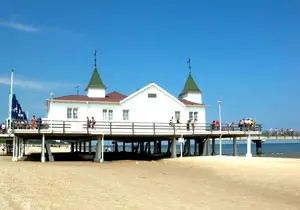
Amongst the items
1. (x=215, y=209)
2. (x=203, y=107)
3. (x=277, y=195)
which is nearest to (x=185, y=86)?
(x=203, y=107)

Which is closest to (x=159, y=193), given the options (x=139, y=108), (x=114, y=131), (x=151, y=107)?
(x=114, y=131)

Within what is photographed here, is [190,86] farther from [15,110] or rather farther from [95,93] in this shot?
[15,110]

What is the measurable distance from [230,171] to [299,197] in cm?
783

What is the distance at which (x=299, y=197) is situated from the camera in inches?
489

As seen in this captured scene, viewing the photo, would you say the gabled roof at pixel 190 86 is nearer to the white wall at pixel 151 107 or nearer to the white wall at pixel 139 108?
the white wall at pixel 139 108

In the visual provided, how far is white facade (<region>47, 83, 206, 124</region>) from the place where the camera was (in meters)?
31.7

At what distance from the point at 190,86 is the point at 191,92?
0.80 m

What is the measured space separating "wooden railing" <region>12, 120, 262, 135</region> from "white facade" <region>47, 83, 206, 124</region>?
79 cm

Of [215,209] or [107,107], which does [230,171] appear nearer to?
[215,209]

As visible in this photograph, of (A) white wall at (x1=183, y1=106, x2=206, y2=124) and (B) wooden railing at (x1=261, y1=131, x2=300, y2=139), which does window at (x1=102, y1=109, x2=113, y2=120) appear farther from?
(B) wooden railing at (x1=261, y1=131, x2=300, y2=139)

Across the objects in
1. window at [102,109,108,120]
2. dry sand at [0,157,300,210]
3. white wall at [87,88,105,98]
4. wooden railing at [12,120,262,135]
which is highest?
Result: white wall at [87,88,105,98]

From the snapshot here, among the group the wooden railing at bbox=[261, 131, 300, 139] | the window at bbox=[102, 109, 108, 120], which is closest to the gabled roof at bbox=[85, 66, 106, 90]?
the window at bbox=[102, 109, 108, 120]

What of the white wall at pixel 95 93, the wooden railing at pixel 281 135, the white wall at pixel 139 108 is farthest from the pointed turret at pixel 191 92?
the wooden railing at pixel 281 135

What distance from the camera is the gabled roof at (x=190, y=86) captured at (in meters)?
39.5
